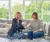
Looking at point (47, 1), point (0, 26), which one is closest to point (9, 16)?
point (0, 26)

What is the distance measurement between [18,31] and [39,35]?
54cm

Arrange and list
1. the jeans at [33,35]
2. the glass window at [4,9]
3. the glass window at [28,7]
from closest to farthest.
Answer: the jeans at [33,35]
the glass window at [4,9]
the glass window at [28,7]

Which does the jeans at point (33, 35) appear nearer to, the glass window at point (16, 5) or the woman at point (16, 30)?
the woman at point (16, 30)

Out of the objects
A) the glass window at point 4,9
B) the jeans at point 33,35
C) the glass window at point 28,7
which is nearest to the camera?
the jeans at point 33,35

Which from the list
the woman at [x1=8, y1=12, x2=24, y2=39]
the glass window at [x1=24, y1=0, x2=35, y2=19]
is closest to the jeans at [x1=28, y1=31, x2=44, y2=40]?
the woman at [x1=8, y1=12, x2=24, y2=39]

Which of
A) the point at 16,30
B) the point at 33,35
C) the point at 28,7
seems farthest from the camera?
the point at 28,7

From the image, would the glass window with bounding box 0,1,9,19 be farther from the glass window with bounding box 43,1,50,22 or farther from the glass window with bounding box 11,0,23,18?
the glass window with bounding box 43,1,50,22

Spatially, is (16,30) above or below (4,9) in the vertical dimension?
below

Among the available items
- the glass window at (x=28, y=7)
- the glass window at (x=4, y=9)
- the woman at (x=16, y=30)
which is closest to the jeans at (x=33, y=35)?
the woman at (x=16, y=30)

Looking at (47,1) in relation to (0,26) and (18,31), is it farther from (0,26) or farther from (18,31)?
(18,31)

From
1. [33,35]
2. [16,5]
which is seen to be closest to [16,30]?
[33,35]

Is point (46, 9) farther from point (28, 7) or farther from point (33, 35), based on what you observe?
point (33, 35)

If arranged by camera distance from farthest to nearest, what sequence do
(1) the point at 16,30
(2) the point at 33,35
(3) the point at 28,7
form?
1. (3) the point at 28,7
2. (1) the point at 16,30
3. (2) the point at 33,35

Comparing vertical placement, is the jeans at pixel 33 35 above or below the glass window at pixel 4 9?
below
